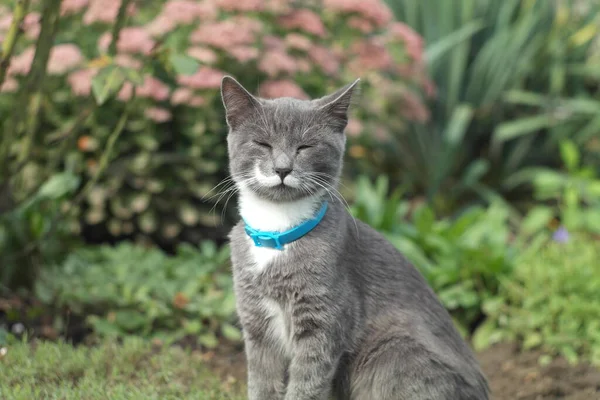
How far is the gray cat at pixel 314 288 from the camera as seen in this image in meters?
2.64

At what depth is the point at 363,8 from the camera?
5.39 meters

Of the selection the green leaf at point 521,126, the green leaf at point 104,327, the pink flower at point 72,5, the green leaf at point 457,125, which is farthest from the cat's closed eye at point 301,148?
the green leaf at point 521,126

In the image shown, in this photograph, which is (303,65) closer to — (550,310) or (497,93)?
(550,310)

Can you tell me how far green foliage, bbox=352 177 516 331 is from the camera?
14.1ft

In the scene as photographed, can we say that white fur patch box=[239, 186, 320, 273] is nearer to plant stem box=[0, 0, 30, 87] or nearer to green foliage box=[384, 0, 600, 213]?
plant stem box=[0, 0, 30, 87]

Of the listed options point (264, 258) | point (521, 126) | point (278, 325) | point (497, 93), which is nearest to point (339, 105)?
point (264, 258)

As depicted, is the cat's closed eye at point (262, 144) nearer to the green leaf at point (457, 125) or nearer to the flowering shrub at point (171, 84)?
the flowering shrub at point (171, 84)

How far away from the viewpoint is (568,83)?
23.0 ft

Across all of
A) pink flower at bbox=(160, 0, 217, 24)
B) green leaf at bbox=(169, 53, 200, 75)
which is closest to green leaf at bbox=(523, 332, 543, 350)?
green leaf at bbox=(169, 53, 200, 75)

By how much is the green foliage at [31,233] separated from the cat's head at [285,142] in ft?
5.76

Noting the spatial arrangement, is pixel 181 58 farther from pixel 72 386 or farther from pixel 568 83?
pixel 568 83

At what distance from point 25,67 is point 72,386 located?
249 centimetres

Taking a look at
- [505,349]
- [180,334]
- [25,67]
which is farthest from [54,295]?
[505,349]

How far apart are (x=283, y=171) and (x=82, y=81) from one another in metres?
2.56
